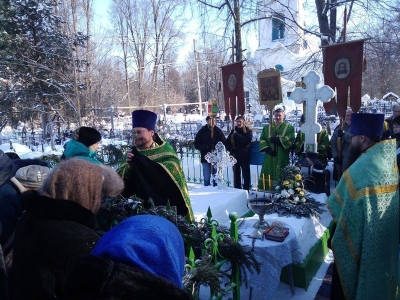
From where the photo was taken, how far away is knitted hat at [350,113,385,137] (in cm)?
275

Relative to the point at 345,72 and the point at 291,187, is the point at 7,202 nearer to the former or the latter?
the point at 291,187

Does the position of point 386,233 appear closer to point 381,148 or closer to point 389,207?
point 389,207

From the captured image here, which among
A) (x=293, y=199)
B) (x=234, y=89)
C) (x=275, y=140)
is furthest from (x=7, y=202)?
(x=234, y=89)

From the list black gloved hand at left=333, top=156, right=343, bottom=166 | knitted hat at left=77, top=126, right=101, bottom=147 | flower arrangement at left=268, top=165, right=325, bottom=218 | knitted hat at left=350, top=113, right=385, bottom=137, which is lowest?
flower arrangement at left=268, top=165, right=325, bottom=218

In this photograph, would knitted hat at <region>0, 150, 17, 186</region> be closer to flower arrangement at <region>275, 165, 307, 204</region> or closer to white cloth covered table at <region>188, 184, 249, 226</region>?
white cloth covered table at <region>188, 184, 249, 226</region>

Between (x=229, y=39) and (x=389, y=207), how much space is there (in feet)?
41.8

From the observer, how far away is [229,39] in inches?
556

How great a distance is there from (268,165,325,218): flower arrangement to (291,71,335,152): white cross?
1409 millimetres

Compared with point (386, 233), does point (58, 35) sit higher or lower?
higher

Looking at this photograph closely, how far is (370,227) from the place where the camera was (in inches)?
96.1

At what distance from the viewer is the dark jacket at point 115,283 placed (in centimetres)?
88

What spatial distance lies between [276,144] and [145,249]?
624 cm

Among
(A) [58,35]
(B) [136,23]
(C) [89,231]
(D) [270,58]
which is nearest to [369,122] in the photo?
(C) [89,231]

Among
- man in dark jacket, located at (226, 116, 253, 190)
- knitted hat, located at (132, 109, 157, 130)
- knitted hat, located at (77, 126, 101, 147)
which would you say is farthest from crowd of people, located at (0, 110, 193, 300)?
man in dark jacket, located at (226, 116, 253, 190)
